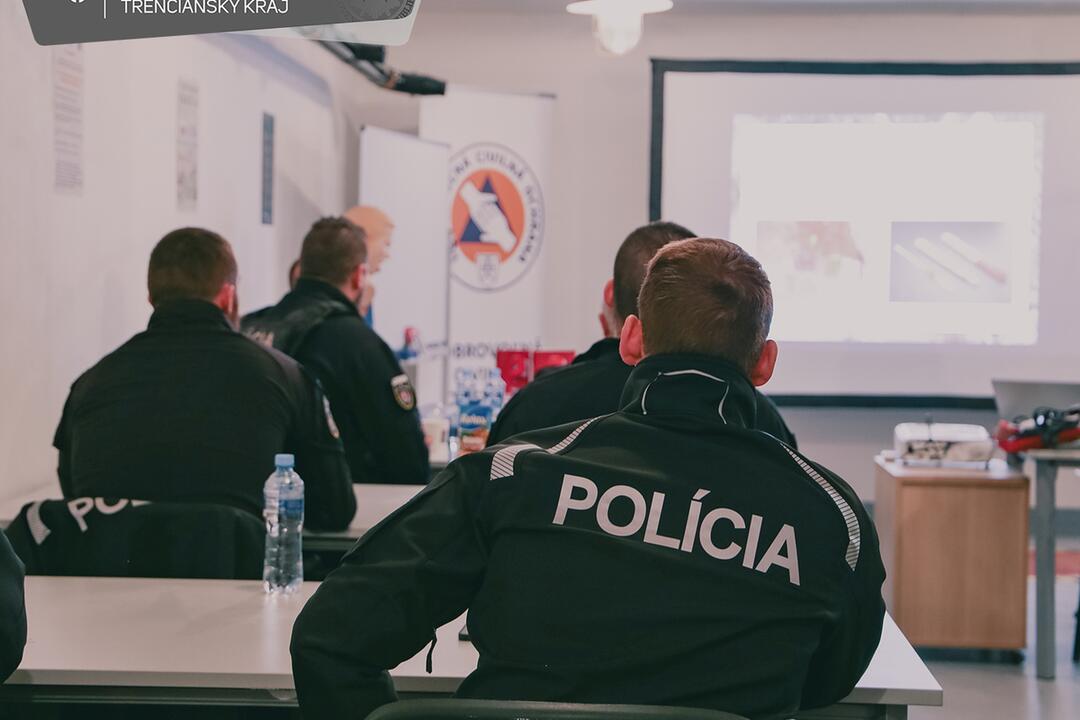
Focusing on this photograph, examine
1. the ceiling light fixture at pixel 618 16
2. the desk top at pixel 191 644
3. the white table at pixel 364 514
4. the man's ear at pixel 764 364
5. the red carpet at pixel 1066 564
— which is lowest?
the red carpet at pixel 1066 564

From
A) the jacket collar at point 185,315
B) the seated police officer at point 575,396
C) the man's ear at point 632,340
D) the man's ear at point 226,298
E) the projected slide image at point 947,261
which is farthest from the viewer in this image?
the projected slide image at point 947,261

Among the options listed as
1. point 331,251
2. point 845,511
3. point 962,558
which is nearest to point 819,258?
point 962,558

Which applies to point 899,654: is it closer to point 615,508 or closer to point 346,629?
point 615,508

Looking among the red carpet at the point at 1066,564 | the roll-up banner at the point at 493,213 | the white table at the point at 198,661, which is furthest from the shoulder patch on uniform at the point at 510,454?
the roll-up banner at the point at 493,213

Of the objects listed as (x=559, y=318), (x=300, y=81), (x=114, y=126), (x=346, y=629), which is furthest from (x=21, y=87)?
(x=559, y=318)

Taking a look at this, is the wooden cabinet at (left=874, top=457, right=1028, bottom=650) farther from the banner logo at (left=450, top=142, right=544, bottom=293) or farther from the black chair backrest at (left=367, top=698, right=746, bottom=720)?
the black chair backrest at (left=367, top=698, right=746, bottom=720)

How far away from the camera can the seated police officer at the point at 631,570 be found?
1.46 metres

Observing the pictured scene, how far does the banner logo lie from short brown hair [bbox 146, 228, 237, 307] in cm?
385

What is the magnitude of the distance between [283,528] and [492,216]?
452 centimetres

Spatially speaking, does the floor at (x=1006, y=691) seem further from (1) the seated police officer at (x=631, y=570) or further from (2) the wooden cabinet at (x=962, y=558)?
(1) the seated police officer at (x=631, y=570)
